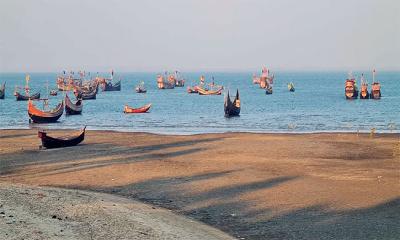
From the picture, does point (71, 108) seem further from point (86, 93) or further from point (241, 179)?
point (241, 179)

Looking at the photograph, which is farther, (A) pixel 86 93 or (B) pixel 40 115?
(A) pixel 86 93

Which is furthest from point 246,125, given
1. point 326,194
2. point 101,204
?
point 101,204

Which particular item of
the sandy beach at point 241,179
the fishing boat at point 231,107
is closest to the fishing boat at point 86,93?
the fishing boat at point 231,107

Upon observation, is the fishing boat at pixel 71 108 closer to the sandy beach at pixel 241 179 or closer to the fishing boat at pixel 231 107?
the fishing boat at pixel 231 107

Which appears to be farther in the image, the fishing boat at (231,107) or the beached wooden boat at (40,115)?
the fishing boat at (231,107)

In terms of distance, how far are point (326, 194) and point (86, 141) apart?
20762 millimetres

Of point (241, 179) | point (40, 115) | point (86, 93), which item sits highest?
point (86, 93)

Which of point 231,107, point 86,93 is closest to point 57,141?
point 231,107

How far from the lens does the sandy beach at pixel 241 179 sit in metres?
16.8

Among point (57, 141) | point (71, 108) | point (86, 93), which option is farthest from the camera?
point (86, 93)

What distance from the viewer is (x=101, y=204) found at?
17031 millimetres

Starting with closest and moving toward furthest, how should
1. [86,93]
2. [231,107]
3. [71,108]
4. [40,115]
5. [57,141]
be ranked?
[57,141], [40,115], [231,107], [71,108], [86,93]

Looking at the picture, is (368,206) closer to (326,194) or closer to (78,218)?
(326,194)

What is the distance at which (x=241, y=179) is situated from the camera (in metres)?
23.5
